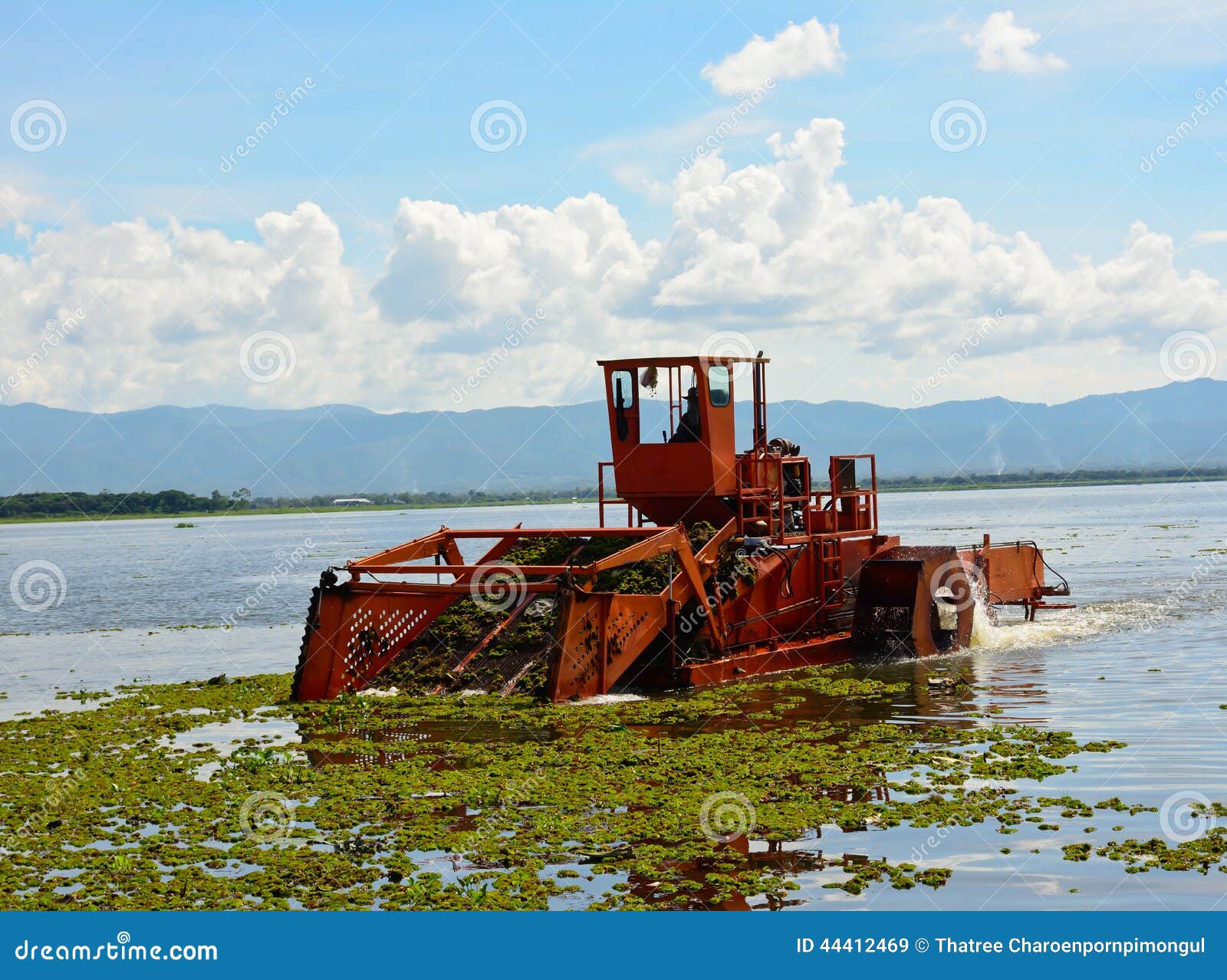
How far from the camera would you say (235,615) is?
3084 cm

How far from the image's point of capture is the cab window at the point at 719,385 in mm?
19312

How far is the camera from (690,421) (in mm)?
19453
